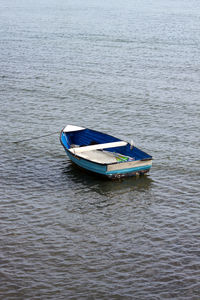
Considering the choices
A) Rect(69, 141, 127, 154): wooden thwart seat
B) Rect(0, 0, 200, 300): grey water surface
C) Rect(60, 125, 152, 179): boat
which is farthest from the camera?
Rect(69, 141, 127, 154): wooden thwart seat

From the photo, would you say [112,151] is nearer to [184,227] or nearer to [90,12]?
A: [184,227]

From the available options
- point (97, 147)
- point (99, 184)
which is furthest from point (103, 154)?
point (99, 184)

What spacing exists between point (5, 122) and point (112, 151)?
11.7m

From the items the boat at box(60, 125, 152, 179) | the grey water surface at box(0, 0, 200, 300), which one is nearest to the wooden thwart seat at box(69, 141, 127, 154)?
the boat at box(60, 125, 152, 179)

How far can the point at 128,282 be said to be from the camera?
Result: 788 inches

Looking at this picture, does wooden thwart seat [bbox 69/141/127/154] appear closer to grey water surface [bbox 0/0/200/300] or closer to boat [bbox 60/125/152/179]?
boat [bbox 60/125/152/179]

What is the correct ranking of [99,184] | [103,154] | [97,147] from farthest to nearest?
[103,154] → [97,147] → [99,184]

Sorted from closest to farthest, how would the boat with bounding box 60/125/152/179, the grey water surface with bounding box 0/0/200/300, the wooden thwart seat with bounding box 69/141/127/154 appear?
the grey water surface with bounding box 0/0/200/300
the boat with bounding box 60/125/152/179
the wooden thwart seat with bounding box 69/141/127/154

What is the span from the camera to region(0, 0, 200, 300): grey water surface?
20438 millimetres

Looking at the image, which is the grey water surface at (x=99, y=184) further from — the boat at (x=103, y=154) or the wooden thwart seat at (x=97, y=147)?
the wooden thwart seat at (x=97, y=147)

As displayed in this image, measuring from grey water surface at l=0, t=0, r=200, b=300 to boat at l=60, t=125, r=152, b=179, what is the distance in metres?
0.84

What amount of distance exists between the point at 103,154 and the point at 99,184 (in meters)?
3.49

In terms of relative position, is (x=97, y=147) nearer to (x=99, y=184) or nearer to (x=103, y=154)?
(x=103, y=154)

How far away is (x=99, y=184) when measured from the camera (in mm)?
29406
